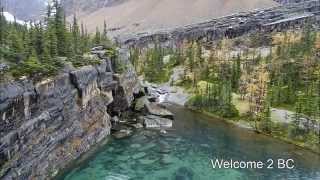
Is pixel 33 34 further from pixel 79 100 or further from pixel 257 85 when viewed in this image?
pixel 257 85

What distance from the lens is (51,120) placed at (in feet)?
201

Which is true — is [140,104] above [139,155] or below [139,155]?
above

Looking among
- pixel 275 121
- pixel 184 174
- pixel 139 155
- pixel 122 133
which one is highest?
pixel 275 121

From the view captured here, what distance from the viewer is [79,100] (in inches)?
2869

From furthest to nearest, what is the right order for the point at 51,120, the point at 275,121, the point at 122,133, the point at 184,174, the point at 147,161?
the point at 275,121, the point at 122,133, the point at 147,161, the point at 184,174, the point at 51,120

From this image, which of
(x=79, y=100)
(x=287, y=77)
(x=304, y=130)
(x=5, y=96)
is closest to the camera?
(x=5, y=96)

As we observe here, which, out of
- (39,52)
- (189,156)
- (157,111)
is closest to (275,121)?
(157,111)

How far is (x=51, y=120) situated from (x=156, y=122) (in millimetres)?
34639

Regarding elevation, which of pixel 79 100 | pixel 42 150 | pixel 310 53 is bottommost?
pixel 42 150

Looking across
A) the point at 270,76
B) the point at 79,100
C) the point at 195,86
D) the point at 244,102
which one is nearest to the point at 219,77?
the point at 195,86

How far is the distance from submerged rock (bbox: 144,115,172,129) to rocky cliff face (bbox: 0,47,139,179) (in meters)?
8.92

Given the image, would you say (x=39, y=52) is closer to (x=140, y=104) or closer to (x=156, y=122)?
(x=156, y=122)

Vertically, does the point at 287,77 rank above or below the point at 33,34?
below

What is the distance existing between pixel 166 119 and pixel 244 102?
24.6 meters
